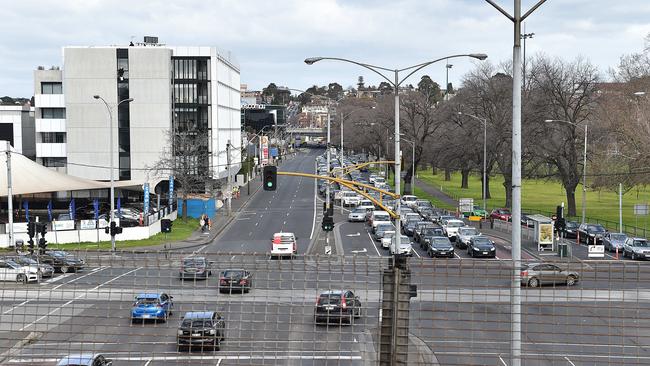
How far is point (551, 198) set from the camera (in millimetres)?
77125

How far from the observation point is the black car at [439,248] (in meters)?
40.2

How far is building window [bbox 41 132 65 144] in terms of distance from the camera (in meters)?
72.8

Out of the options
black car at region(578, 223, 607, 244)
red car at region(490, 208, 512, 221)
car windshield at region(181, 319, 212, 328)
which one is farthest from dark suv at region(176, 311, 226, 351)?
red car at region(490, 208, 512, 221)

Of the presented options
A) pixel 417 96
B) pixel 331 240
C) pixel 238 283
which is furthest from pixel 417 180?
pixel 238 283

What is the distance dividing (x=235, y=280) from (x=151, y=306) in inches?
51.7

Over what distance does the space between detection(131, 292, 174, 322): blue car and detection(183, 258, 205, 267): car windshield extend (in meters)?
0.47

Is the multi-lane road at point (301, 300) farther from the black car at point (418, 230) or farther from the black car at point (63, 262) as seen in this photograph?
the black car at point (418, 230)

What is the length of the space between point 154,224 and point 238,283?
140 ft

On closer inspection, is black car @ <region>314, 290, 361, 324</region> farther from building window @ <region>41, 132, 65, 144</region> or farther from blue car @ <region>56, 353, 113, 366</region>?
building window @ <region>41, 132, 65, 144</region>

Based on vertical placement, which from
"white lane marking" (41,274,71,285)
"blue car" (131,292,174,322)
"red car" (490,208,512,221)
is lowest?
"red car" (490,208,512,221)

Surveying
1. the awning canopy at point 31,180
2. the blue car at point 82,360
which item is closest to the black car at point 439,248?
the awning canopy at point 31,180

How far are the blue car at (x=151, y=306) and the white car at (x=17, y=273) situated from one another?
131 centimetres

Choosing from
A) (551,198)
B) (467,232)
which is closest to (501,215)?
(467,232)

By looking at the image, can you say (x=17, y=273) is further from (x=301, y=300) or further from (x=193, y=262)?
(x=301, y=300)
